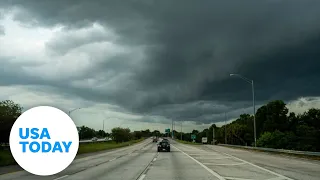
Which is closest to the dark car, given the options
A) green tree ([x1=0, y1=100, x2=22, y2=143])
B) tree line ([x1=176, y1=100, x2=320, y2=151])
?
green tree ([x1=0, y1=100, x2=22, y2=143])

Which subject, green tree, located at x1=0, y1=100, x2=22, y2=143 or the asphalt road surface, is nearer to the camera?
the asphalt road surface

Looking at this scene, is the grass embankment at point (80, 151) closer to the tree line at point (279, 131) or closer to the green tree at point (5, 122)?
the green tree at point (5, 122)

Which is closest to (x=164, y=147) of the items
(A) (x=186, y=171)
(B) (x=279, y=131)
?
(A) (x=186, y=171)

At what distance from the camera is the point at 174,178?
1652 cm

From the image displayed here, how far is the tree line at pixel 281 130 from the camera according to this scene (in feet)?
325

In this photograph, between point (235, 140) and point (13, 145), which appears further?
point (235, 140)

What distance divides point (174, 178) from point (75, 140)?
29.2 ft

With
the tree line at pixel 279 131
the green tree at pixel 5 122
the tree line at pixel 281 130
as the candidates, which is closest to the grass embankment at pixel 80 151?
the green tree at pixel 5 122

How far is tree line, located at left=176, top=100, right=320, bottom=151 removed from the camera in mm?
99125

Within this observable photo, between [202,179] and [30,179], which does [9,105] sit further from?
[202,179]

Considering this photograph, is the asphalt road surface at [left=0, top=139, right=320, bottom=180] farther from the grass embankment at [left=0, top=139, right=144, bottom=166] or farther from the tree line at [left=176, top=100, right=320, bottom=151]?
the tree line at [left=176, top=100, right=320, bottom=151]

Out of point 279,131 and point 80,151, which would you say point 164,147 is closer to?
point 80,151

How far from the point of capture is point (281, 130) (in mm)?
130625

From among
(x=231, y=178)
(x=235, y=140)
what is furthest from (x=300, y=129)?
(x=231, y=178)
